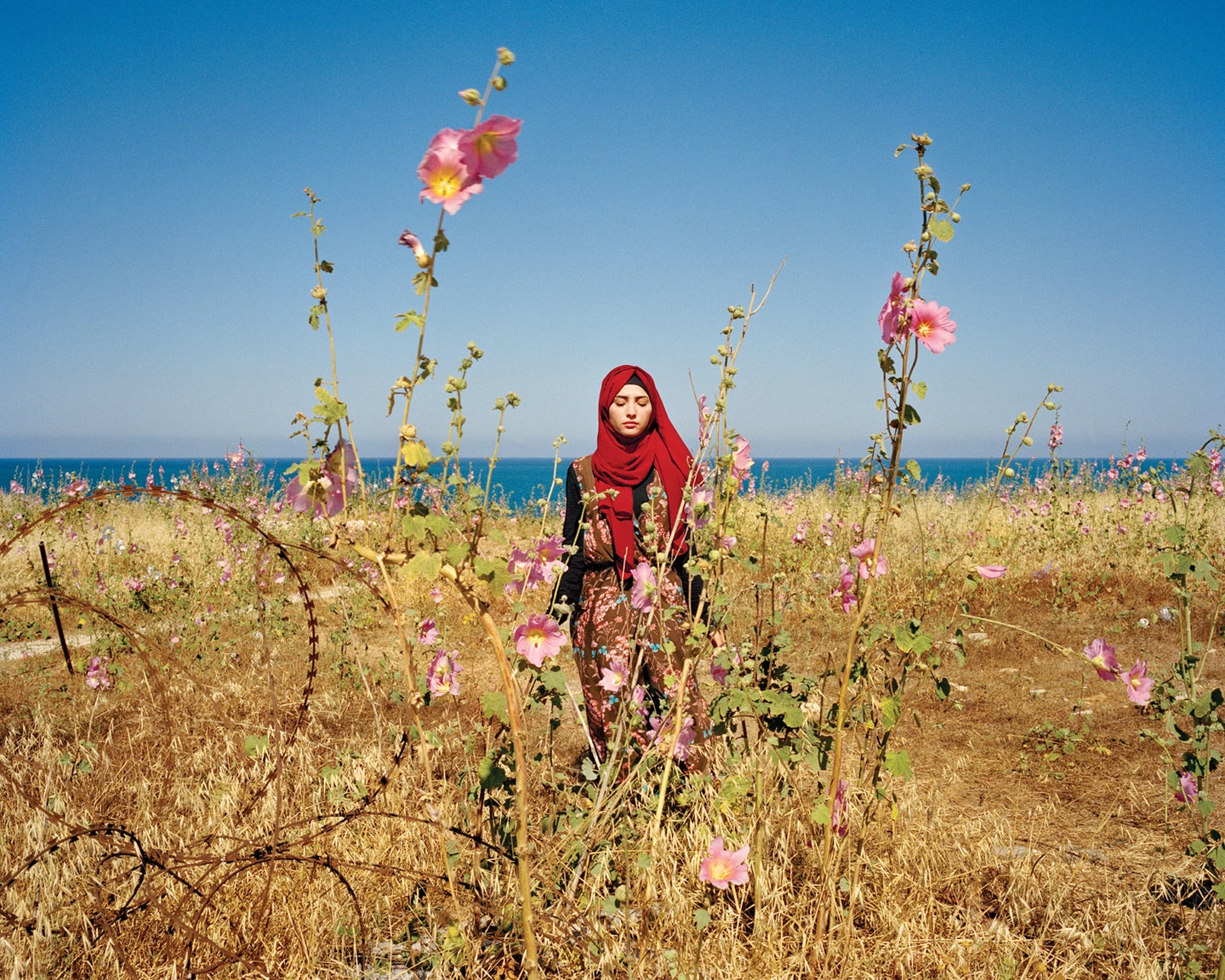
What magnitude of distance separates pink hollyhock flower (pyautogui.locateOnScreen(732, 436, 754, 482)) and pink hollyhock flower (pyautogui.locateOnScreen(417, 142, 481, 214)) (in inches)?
35.8

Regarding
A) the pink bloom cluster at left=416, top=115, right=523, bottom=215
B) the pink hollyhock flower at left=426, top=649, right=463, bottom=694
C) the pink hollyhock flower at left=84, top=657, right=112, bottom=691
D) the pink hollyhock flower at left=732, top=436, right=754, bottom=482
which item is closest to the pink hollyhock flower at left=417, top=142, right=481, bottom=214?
the pink bloom cluster at left=416, top=115, right=523, bottom=215

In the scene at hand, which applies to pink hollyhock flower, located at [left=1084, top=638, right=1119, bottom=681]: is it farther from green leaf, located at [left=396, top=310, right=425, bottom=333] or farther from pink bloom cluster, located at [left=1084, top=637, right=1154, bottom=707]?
green leaf, located at [left=396, top=310, right=425, bottom=333]

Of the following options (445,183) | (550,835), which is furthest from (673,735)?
(445,183)

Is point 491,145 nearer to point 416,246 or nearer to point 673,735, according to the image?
point 416,246

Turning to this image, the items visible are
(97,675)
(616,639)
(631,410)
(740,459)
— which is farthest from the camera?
(97,675)

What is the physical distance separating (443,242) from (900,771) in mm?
1316

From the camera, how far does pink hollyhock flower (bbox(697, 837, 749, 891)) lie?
5.13ft

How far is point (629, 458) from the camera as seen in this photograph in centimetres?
285

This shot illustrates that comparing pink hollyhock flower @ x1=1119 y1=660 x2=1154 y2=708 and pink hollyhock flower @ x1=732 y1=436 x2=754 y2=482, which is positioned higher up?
pink hollyhock flower @ x1=732 y1=436 x2=754 y2=482

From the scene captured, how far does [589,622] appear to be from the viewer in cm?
282

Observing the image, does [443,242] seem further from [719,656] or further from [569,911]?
[569,911]

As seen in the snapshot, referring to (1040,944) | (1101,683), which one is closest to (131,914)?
(1040,944)

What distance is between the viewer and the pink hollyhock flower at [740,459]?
178 cm

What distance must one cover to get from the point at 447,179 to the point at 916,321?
34.1 inches
